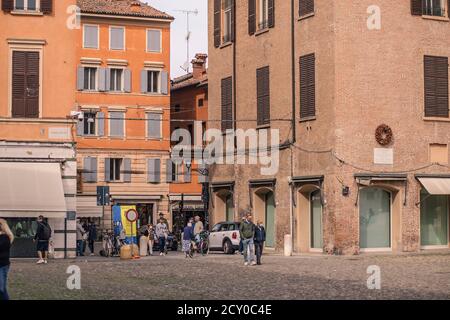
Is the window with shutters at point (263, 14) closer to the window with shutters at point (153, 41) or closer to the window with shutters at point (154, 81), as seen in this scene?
the window with shutters at point (154, 81)

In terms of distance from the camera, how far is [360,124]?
4153 cm

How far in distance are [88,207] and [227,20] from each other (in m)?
23.5

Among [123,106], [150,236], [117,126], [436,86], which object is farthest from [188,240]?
[123,106]

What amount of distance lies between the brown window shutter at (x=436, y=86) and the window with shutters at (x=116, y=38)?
32.2 m

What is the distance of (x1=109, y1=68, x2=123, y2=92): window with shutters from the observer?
231 ft

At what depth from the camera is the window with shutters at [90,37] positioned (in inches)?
2781

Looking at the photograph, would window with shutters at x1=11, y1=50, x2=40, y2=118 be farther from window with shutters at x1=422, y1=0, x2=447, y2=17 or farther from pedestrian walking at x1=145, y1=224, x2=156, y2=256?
window with shutters at x1=422, y1=0, x2=447, y2=17

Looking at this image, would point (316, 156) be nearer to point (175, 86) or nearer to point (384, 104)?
point (384, 104)

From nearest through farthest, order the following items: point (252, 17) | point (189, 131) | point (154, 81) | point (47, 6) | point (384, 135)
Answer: point (47, 6), point (384, 135), point (252, 17), point (154, 81), point (189, 131)

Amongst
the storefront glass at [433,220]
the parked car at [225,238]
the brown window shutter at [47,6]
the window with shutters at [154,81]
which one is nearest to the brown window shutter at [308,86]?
the parked car at [225,238]

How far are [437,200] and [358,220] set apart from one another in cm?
484

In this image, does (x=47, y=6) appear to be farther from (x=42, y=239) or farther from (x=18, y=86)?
(x=42, y=239)

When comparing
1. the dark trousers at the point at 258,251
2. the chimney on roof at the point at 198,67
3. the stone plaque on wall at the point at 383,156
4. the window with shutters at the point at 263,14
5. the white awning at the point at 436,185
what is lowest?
the dark trousers at the point at 258,251
